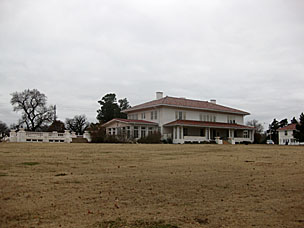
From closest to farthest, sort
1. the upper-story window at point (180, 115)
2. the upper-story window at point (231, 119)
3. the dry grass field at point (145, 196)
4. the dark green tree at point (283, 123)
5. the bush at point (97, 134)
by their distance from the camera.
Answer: the dry grass field at point (145, 196)
the bush at point (97, 134)
the upper-story window at point (180, 115)
the upper-story window at point (231, 119)
the dark green tree at point (283, 123)

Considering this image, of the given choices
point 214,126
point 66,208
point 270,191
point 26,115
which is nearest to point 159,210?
point 66,208

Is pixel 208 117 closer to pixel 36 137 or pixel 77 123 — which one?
pixel 36 137

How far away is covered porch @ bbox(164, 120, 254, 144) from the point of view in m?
41.5

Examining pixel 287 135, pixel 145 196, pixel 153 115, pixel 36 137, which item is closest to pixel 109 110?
pixel 153 115

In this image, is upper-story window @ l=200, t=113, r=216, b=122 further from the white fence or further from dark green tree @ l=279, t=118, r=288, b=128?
dark green tree @ l=279, t=118, r=288, b=128

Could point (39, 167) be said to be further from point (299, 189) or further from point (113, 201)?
point (299, 189)

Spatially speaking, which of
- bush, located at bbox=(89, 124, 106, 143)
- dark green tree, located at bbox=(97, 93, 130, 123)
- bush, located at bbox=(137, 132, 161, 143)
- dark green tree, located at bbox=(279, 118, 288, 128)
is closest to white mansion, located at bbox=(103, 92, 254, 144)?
bush, located at bbox=(137, 132, 161, 143)

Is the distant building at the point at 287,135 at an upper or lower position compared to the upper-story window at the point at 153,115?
lower

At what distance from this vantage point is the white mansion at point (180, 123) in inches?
1635

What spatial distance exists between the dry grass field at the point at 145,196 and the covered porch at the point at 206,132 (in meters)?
29.6

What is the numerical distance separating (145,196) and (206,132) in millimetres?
37758

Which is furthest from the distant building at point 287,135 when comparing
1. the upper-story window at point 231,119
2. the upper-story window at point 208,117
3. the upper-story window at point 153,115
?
the upper-story window at point 153,115

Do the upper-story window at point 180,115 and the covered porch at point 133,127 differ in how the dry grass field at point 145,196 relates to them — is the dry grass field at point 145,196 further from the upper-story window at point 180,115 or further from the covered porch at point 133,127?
the upper-story window at point 180,115

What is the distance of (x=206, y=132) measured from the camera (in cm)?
4469
